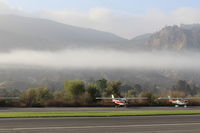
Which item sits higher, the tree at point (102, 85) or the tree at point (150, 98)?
the tree at point (102, 85)

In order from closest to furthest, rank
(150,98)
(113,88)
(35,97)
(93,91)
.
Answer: (35,97) → (150,98) → (93,91) → (113,88)

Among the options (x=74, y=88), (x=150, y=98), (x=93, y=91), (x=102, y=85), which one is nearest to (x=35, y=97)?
(x=74, y=88)

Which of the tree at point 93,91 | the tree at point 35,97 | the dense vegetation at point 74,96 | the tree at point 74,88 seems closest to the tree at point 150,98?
the dense vegetation at point 74,96

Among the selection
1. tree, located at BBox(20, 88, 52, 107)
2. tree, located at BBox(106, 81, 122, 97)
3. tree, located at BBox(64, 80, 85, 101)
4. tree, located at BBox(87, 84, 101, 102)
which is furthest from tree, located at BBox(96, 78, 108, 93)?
tree, located at BBox(20, 88, 52, 107)

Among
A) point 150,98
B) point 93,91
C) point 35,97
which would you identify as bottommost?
point 150,98

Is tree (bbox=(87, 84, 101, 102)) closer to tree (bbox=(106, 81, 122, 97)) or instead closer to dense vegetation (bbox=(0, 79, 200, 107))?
dense vegetation (bbox=(0, 79, 200, 107))

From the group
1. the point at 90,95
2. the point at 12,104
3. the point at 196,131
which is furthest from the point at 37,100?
the point at 196,131

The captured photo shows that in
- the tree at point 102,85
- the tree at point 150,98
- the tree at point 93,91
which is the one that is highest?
the tree at point 102,85

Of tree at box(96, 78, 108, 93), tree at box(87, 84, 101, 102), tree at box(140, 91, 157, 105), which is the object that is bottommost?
tree at box(140, 91, 157, 105)

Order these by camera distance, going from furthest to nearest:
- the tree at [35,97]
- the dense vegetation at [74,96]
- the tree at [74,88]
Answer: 1. the tree at [74,88]
2. the dense vegetation at [74,96]
3. the tree at [35,97]

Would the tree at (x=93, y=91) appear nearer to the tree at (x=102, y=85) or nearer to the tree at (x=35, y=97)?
the tree at (x=102, y=85)

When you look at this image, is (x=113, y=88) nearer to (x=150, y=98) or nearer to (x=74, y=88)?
(x=74, y=88)

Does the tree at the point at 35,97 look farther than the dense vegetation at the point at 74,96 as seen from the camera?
No

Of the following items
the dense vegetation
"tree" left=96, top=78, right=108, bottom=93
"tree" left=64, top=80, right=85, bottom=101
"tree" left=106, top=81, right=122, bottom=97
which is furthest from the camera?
"tree" left=96, top=78, right=108, bottom=93
